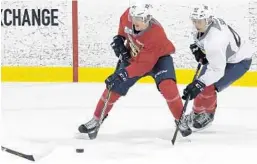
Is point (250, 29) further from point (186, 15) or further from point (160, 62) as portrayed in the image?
point (160, 62)

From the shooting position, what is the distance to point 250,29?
5.24 metres

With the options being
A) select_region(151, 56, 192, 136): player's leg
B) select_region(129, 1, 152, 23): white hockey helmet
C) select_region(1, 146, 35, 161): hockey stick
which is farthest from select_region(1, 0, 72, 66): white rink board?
select_region(1, 146, 35, 161): hockey stick

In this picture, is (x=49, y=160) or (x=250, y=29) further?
(x=250, y=29)

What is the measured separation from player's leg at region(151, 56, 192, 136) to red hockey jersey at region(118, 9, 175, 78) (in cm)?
5

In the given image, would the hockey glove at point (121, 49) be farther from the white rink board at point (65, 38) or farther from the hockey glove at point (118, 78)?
the white rink board at point (65, 38)

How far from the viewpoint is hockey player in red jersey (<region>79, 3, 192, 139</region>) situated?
353 centimetres

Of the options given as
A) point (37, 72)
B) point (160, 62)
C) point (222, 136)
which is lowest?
point (37, 72)

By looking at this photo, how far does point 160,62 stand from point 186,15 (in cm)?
170

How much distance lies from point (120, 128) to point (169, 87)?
56 cm

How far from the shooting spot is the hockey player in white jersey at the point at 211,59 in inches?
140

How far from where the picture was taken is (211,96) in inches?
152

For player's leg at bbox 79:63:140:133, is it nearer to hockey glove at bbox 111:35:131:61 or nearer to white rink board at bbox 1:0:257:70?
hockey glove at bbox 111:35:131:61

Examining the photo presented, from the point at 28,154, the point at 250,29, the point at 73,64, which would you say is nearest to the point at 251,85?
the point at 250,29

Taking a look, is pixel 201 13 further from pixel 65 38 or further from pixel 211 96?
pixel 65 38
